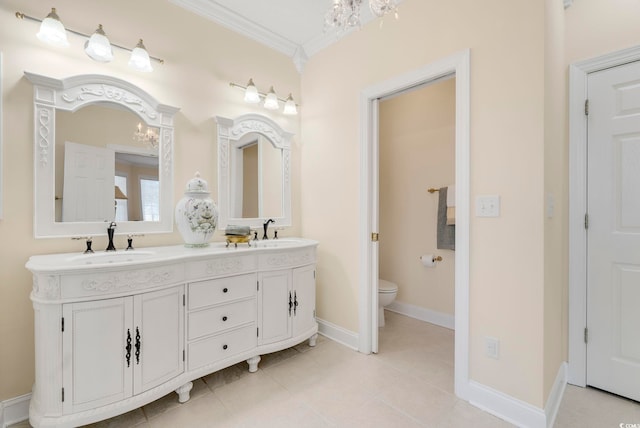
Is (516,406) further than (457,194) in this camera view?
No

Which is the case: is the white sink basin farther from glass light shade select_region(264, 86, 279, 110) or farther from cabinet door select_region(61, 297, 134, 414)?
glass light shade select_region(264, 86, 279, 110)

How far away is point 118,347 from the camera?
154cm

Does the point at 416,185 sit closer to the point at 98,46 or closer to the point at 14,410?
the point at 98,46

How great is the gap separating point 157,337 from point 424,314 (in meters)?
2.60

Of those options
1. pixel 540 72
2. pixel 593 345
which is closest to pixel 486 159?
pixel 540 72

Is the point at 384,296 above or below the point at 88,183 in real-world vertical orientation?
below

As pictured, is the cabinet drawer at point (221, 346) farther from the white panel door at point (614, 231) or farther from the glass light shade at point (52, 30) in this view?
the white panel door at point (614, 231)

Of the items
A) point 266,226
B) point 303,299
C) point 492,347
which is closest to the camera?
point 492,347

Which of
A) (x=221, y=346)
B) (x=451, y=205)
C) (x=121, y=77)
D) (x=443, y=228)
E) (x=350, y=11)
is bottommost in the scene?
(x=221, y=346)

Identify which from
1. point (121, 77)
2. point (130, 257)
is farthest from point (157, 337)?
point (121, 77)

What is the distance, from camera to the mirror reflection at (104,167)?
5.96 feet

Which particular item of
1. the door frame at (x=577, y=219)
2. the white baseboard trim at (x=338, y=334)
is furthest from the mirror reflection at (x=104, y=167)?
the door frame at (x=577, y=219)

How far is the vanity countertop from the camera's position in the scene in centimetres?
142

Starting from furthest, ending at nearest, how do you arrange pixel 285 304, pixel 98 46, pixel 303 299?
pixel 303 299
pixel 285 304
pixel 98 46
